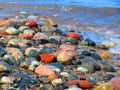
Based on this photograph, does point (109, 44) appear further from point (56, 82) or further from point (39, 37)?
point (56, 82)

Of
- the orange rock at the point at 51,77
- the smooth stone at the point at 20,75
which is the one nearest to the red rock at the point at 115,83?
the orange rock at the point at 51,77

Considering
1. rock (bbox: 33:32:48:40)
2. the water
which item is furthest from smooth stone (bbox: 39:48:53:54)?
the water

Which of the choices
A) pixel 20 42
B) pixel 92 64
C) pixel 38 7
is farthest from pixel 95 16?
pixel 92 64

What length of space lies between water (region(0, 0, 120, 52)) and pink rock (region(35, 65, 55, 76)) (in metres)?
2.46

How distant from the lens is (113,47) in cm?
729

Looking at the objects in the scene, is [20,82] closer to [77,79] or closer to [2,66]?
[2,66]

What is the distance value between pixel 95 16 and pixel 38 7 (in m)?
3.68

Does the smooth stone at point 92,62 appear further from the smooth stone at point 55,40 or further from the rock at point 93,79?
the smooth stone at point 55,40

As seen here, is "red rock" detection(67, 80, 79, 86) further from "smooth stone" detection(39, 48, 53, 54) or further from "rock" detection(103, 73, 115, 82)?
"smooth stone" detection(39, 48, 53, 54)

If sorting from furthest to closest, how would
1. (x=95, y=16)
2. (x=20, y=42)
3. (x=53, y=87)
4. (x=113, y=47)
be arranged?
1. (x=95, y=16)
2. (x=113, y=47)
3. (x=20, y=42)
4. (x=53, y=87)

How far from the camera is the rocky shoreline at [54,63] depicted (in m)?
4.71

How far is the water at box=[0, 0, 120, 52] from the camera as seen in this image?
31.5 feet

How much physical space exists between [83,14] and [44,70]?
7.84 meters

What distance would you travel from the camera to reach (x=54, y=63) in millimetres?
5516
